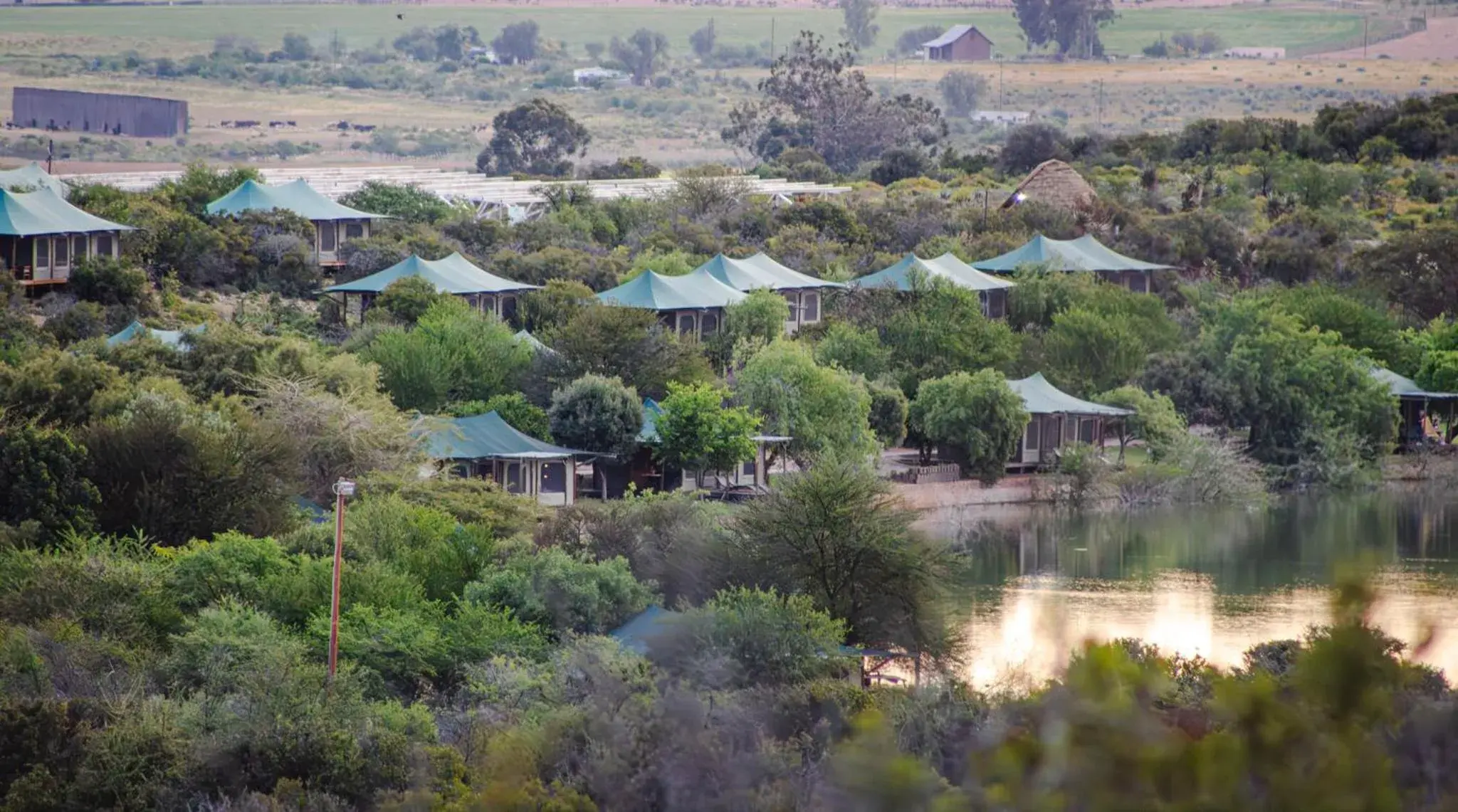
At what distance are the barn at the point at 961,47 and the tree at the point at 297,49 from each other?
43.5 meters

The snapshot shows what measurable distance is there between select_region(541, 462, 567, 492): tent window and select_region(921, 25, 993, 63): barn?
405ft

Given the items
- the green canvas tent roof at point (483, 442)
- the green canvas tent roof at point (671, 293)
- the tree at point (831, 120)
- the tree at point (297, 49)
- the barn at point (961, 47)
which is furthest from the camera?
the barn at point (961, 47)

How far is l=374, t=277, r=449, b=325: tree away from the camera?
1644 inches

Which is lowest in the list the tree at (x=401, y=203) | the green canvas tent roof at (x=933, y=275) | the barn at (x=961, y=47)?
the green canvas tent roof at (x=933, y=275)

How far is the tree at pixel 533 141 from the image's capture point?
9181 centimetres

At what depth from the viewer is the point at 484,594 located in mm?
22469

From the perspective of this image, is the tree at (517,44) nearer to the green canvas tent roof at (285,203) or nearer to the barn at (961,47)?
the barn at (961,47)

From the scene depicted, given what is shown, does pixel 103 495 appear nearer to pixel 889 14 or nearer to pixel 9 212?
pixel 9 212

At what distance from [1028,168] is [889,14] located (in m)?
89.4

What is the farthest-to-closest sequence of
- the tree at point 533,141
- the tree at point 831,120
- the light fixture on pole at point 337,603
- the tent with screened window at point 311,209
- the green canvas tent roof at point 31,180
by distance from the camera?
the tree at point 831,120, the tree at point 533,141, the green canvas tent roof at point 31,180, the tent with screened window at point 311,209, the light fixture on pole at point 337,603

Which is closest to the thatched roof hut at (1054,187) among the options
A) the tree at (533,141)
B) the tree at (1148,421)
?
the tree at (533,141)

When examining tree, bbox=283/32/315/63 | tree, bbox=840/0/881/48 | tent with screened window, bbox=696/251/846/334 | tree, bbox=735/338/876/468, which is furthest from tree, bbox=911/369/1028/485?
tree, bbox=840/0/881/48

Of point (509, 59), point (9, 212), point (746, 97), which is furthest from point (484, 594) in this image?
point (509, 59)

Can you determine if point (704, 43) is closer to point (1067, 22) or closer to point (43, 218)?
point (1067, 22)
